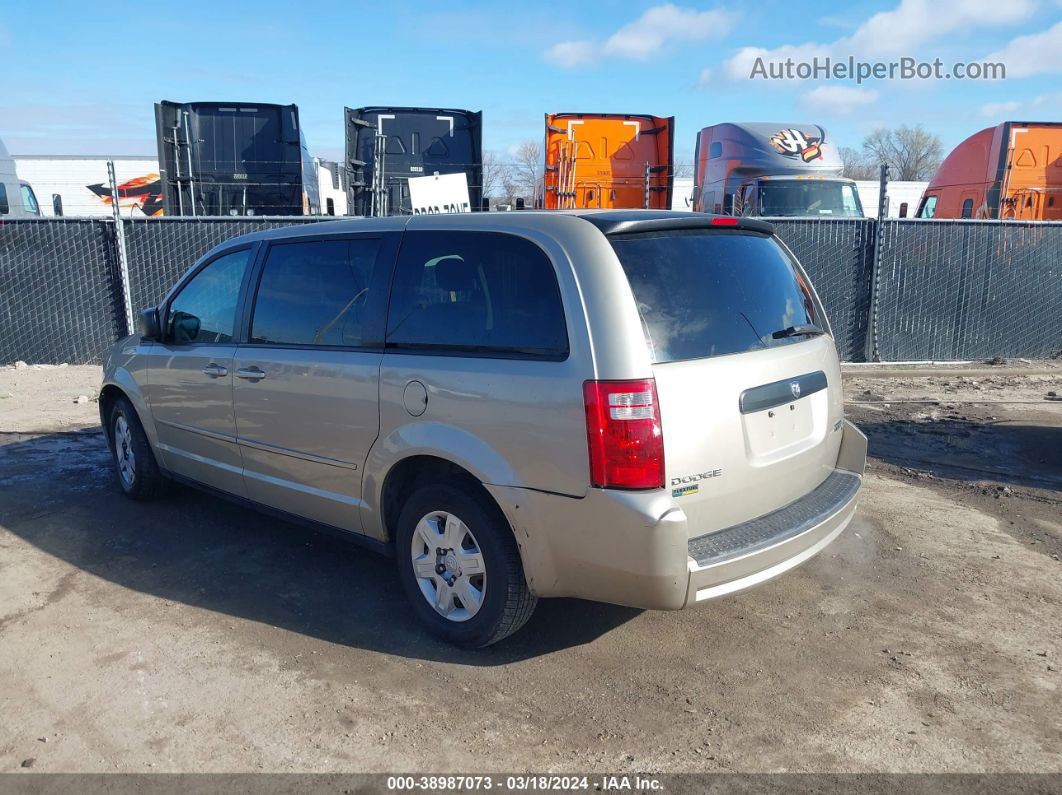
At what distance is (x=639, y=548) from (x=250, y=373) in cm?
252

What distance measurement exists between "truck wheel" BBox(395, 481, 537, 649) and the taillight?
626 millimetres

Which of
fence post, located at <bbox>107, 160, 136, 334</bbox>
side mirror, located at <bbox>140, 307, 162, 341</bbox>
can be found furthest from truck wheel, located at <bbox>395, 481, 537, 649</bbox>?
fence post, located at <bbox>107, 160, 136, 334</bbox>

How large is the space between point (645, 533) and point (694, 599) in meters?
0.36

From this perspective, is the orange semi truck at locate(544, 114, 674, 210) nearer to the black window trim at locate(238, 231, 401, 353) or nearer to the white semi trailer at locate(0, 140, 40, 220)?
the black window trim at locate(238, 231, 401, 353)

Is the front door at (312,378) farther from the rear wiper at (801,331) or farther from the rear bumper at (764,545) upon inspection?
the rear wiper at (801,331)

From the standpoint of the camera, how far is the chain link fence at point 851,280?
34.6ft

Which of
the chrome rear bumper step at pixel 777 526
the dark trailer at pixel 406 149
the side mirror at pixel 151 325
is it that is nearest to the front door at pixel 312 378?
the side mirror at pixel 151 325

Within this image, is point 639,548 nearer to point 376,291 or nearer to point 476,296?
point 476,296

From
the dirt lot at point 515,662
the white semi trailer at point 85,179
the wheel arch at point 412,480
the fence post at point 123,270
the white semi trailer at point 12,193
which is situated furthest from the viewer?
the white semi trailer at point 85,179

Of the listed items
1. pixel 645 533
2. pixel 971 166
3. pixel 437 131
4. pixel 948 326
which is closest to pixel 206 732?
pixel 645 533

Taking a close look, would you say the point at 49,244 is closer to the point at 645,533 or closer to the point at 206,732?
the point at 206,732

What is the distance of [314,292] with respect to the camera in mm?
4371

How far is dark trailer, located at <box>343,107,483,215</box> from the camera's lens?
13461 mm

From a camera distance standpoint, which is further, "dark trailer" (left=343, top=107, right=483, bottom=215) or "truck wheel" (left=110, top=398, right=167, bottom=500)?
"dark trailer" (left=343, top=107, right=483, bottom=215)
